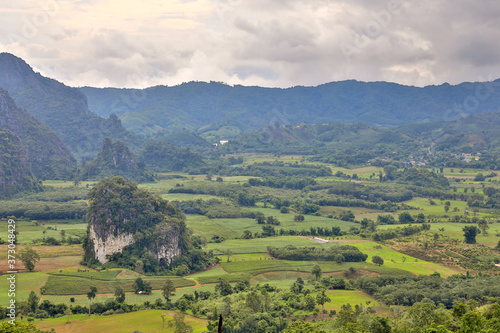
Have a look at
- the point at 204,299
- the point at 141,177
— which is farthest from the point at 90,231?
the point at 141,177

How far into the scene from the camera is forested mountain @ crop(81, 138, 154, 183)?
156m

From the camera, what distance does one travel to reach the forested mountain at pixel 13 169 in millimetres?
119925

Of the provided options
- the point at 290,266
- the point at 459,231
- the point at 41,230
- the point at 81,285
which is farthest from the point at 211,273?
the point at 459,231

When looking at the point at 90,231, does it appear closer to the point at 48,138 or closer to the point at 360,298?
the point at 360,298

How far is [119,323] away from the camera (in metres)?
49.2

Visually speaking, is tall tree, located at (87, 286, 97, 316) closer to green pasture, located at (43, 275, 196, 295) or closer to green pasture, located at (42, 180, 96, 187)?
green pasture, located at (43, 275, 196, 295)

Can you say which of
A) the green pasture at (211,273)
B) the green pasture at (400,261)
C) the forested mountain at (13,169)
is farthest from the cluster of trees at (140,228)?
the forested mountain at (13,169)

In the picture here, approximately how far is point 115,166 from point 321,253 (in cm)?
10240

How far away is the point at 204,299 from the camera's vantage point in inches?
2260

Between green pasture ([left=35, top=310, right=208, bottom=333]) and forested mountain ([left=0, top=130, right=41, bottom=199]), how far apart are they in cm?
7989

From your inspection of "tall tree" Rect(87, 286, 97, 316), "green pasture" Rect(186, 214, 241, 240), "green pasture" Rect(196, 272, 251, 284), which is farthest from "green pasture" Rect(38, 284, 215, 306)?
"green pasture" Rect(186, 214, 241, 240)

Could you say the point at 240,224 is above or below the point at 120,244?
below

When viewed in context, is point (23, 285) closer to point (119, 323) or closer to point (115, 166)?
point (119, 323)

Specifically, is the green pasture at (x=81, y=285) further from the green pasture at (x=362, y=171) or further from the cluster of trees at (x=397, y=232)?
the green pasture at (x=362, y=171)
